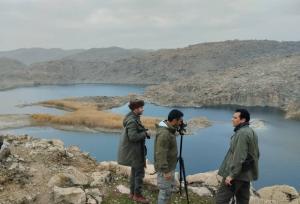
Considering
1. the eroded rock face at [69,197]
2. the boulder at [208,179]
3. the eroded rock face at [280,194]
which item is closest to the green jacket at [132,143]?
the eroded rock face at [69,197]

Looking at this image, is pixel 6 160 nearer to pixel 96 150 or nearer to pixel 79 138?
pixel 96 150

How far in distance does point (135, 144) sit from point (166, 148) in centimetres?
174

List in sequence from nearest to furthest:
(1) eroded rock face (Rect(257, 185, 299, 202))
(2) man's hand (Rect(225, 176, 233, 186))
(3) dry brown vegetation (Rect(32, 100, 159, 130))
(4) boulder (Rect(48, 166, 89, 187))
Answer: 1. (2) man's hand (Rect(225, 176, 233, 186))
2. (4) boulder (Rect(48, 166, 89, 187))
3. (1) eroded rock face (Rect(257, 185, 299, 202))
4. (3) dry brown vegetation (Rect(32, 100, 159, 130))

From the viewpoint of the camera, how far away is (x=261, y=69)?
107062 millimetres

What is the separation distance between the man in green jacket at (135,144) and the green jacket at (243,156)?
257cm

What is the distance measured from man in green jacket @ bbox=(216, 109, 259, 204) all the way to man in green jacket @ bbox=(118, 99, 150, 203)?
2449 millimetres

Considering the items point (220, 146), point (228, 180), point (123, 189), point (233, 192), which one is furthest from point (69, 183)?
point (220, 146)

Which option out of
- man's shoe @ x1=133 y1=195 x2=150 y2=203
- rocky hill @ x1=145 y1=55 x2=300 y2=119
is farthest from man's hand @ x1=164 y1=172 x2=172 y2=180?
rocky hill @ x1=145 y1=55 x2=300 y2=119

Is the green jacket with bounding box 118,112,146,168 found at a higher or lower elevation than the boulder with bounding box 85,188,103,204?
higher

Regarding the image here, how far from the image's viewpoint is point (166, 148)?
9.72 m

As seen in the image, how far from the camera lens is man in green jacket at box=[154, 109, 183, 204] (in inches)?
381

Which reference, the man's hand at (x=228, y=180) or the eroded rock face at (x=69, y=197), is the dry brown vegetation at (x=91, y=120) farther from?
the man's hand at (x=228, y=180)

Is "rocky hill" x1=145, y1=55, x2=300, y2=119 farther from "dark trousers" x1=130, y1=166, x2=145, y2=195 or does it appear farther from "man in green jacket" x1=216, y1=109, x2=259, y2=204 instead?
"man in green jacket" x1=216, y1=109, x2=259, y2=204

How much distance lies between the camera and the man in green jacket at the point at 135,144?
1101 cm
